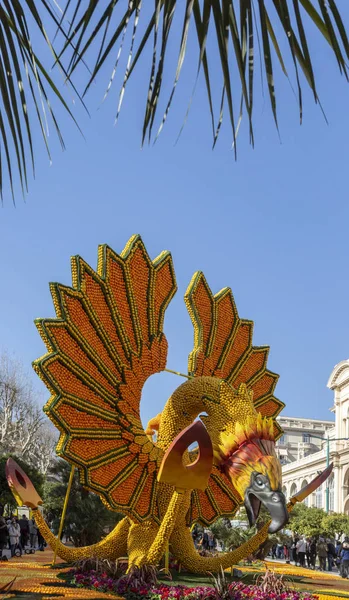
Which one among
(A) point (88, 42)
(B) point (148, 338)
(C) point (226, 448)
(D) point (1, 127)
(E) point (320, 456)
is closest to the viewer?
(A) point (88, 42)

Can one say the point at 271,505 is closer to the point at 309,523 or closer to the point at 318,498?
the point at 309,523

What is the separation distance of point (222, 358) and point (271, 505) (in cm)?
400

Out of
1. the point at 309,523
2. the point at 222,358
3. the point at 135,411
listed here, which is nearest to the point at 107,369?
the point at 135,411

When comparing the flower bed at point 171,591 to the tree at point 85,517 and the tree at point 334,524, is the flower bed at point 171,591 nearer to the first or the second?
the tree at point 85,517

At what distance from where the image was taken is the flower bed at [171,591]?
359 inches

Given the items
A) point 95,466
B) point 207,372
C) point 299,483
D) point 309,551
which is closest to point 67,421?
point 95,466

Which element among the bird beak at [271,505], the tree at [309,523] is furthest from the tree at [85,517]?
the tree at [309,523]

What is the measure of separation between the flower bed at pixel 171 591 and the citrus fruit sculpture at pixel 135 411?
490mm

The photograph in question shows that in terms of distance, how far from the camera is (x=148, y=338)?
11.6 m

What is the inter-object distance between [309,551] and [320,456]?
31.6 m

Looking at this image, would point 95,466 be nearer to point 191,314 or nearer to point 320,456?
point 191,314

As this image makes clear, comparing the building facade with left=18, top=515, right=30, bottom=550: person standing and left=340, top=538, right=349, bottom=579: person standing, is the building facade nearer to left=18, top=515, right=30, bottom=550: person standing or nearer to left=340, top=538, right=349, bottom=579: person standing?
left=340, top=538, right=349, bottom=579: person standing

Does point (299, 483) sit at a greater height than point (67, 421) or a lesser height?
greater

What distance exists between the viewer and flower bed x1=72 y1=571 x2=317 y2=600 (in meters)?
9.11
